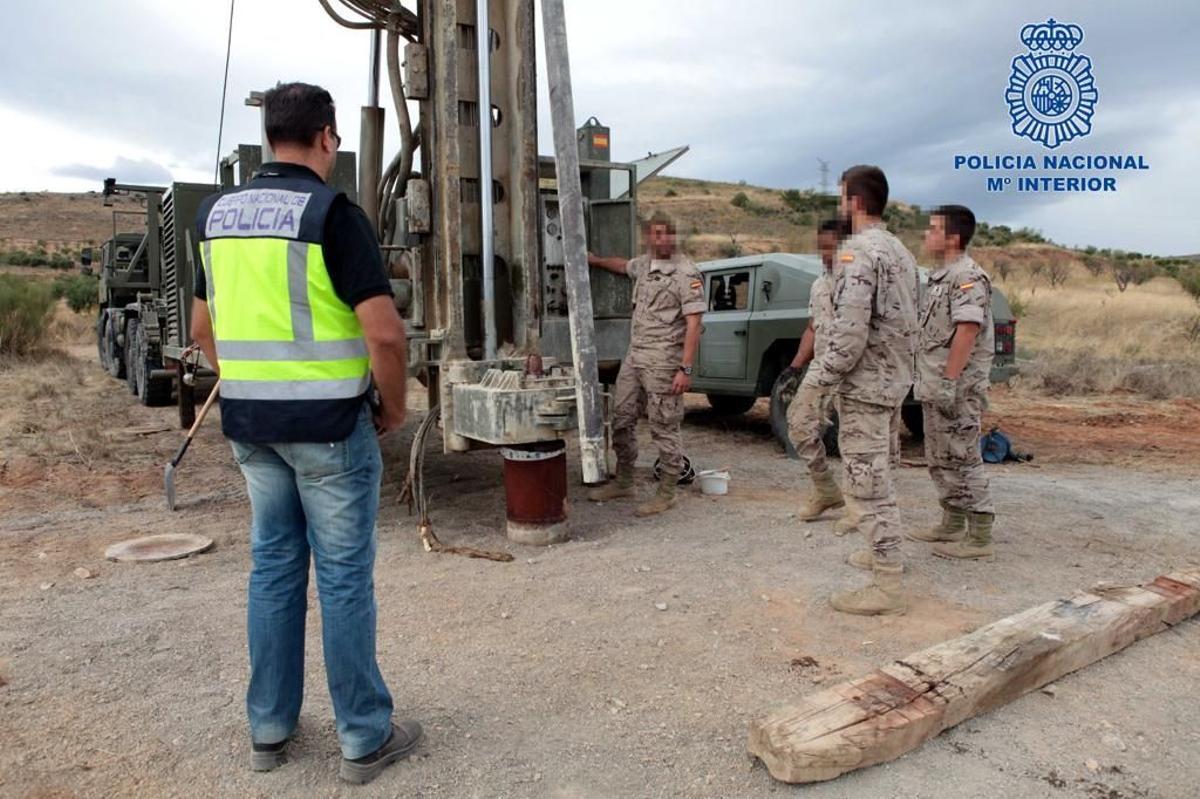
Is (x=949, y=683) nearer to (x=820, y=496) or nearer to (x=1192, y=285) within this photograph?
(x=820, y=496)

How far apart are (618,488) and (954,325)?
2460 mm

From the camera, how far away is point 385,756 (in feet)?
8.52

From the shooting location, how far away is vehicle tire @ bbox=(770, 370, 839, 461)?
7.84 meters

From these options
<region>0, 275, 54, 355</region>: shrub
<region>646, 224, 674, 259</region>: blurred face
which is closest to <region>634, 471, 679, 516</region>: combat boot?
<region>646, 224, 674, 259</region>: blurred face

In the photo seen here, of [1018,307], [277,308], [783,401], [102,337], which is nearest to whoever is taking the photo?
[277,308]

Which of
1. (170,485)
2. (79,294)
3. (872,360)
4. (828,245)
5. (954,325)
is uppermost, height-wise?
(79,294)

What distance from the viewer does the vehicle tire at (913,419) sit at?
28.3 feet

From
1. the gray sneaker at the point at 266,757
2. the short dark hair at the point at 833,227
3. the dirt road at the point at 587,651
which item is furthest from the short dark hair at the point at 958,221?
the gray sneaker at the point at 266,757

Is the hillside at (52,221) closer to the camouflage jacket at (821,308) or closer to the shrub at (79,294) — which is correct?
the shrub at (79,294)

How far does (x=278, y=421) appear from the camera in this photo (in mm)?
2355

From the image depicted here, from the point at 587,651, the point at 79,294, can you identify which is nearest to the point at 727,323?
the point at 587,651

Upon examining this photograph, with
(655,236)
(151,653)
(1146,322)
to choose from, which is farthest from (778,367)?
(1146,322)

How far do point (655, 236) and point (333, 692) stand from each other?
12.5 feet

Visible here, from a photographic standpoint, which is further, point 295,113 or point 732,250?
point 732,250
